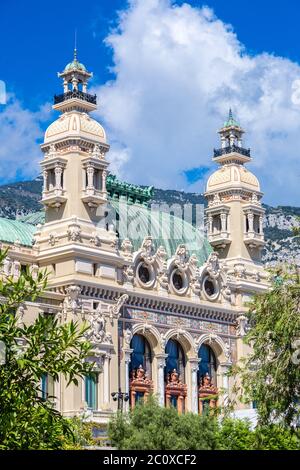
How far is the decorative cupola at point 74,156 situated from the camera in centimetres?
8569

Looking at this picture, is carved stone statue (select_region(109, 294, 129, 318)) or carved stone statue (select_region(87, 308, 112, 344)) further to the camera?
carved stone statue (select_region(109, 294, 129, 318))

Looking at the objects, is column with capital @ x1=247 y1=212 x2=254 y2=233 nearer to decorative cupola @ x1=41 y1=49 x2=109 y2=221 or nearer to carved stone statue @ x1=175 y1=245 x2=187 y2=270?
carved stone statue @ x1=175 y1=245 x2=187 y2=270

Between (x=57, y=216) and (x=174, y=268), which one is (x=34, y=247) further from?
(x=174, y=268)

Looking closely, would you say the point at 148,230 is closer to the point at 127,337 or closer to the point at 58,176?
the point at 127,337

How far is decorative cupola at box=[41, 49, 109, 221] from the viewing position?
85.7 m

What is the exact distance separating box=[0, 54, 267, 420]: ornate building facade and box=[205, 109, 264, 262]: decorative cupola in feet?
0.44

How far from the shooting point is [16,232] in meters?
90.4

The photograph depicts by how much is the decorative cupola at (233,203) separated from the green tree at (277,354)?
53.7m

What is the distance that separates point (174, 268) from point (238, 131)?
59.8ft

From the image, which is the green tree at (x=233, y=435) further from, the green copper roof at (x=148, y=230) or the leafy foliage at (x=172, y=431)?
the green copper roof at (x=148, y=230)

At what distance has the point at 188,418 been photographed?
63.7 metres

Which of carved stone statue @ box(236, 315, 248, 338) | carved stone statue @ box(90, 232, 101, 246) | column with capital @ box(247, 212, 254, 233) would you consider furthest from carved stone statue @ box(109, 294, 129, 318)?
column with capital @ box(247, 212, 254, 233)

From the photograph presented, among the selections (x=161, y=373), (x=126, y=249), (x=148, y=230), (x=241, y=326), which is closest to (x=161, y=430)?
(x=161, y=373)

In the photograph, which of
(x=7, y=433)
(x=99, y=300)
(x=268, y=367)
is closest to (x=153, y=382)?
(x=99, y=300)
